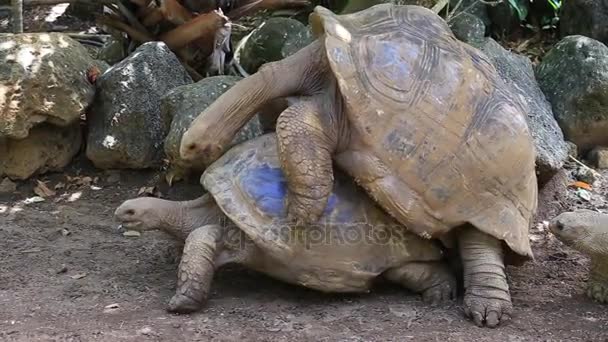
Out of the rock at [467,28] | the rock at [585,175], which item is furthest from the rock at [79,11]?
the rock at [585,175]

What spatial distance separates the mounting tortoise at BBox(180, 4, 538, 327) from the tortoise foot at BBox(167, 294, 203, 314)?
2.05 ft

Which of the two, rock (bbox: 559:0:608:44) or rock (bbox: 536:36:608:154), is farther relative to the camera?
rock (bbox: 559:0:608:44)

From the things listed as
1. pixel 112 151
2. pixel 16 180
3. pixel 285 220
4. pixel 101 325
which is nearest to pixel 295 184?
pixel 285 220

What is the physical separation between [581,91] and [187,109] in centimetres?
277

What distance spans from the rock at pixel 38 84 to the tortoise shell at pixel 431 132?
6.71ft

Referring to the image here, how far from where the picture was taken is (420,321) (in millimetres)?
3625

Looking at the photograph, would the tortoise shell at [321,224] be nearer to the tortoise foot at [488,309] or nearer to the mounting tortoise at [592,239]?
the tortoise foot at [488,309]

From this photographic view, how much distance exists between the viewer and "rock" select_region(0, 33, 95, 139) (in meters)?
4.88

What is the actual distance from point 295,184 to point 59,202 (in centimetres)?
218

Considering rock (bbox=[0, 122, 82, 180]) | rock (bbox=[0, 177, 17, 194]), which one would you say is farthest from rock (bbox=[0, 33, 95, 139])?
rock (bbox=[0, 177, 17, 194])

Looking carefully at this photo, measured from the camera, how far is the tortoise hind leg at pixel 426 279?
3.86 metres

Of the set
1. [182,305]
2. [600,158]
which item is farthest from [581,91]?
[182,305]

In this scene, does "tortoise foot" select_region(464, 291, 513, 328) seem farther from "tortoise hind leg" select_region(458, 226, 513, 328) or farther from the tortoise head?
the tortoise head

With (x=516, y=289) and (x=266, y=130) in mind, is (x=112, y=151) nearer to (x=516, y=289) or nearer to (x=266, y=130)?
(x=266, y=130)
